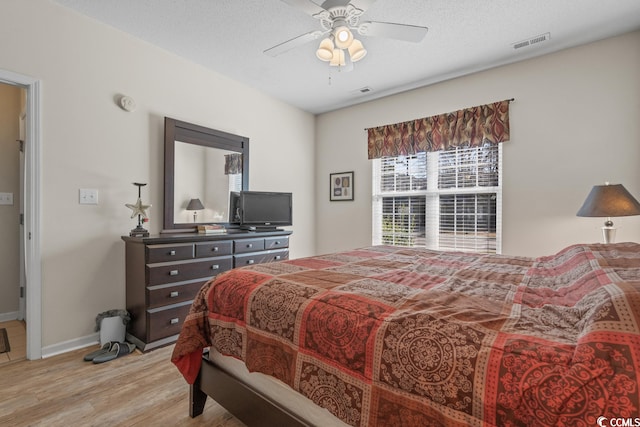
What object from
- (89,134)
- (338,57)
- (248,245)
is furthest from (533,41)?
(89,134)

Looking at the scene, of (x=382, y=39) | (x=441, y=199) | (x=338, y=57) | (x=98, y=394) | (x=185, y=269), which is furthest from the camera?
(x=441, y=199)

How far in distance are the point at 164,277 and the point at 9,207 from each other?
2.06 meters

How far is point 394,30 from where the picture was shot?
208cm

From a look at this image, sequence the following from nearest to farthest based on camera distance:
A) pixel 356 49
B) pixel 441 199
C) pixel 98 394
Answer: pixel 98 394
pixel 356 49
pixel 441 199

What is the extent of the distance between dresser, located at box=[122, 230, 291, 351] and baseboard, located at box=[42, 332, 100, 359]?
257 millimetres

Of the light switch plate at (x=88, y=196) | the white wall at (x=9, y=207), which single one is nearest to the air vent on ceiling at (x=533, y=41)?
the light switch plate at (x=88, y=196)

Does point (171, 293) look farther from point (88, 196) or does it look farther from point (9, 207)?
point (9, 207)

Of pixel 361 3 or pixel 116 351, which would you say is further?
pixel 116 351

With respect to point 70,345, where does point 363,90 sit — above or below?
above

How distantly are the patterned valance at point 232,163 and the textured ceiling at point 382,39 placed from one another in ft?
3.11

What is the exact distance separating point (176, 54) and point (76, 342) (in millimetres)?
2802

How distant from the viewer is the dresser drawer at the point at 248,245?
3.03 meters

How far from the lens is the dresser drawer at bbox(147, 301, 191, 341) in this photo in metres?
2.37

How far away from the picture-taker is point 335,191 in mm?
4598
